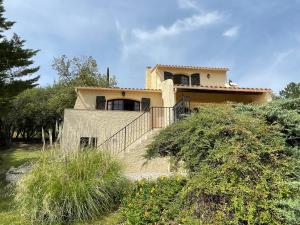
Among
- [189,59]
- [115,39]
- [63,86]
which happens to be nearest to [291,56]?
[115,39]

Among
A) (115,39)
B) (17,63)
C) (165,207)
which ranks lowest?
(165,207)

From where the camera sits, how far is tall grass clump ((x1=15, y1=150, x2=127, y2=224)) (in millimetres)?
6332

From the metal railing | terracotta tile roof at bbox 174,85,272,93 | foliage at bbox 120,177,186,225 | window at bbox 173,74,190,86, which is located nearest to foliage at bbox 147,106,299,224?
foliage at bbox 120,177,186,225

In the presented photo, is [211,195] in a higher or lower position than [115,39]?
lower

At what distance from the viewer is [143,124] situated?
58.2 ft

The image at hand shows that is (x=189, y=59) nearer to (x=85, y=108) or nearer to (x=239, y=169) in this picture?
(x=85, y=108)

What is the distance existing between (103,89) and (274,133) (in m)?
14.3

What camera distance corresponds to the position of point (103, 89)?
753 inches

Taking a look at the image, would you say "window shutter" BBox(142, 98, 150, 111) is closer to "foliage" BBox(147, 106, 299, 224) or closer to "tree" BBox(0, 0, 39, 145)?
"tree" BBox(0, 0, 39, 145)

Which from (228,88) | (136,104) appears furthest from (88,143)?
(136,104)

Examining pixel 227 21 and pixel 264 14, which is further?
pixel 227 21

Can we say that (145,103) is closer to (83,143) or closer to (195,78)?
(195,78)

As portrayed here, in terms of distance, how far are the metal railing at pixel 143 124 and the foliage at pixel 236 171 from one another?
8.27 m

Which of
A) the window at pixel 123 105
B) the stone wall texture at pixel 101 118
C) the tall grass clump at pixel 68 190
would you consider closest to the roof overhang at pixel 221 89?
the stone wall texture at pixel 101 118
